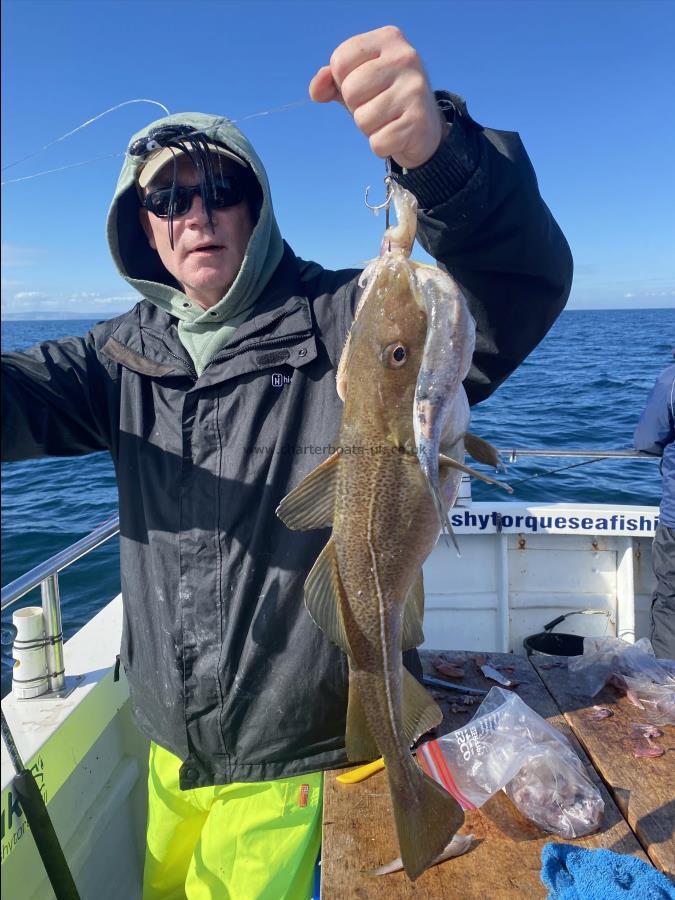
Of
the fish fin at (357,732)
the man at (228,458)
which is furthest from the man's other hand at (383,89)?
the fish fin at (357,732)

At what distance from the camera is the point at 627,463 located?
13.5 meters

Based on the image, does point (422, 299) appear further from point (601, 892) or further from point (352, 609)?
point (601, 892)

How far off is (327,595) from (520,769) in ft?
4.26

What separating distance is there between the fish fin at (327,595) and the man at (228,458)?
0.47m

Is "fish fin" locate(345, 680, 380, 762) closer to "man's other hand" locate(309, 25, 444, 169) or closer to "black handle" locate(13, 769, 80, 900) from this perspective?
"black handle" locate(13, 769, 80, 900)

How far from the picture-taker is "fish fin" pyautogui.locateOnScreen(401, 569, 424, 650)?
2.17 meters

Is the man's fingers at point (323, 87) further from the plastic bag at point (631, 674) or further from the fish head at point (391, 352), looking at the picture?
the plastic bag at point (631, 674)

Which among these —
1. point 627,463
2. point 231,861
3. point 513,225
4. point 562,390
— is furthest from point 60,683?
point 562,390

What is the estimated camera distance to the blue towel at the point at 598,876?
2.05 m

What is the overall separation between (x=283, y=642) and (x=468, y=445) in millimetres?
1165


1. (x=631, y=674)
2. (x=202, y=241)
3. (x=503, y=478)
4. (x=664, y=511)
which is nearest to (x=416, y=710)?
(x=631, y=674)

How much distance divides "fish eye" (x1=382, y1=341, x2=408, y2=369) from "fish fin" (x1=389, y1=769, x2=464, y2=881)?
1391mm

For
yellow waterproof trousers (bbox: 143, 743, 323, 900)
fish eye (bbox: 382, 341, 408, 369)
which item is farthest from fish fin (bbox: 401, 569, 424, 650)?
yellow waterproof trousers (bbox: 143, 743, 323, 900)

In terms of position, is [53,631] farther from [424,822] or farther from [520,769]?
[520,769]
